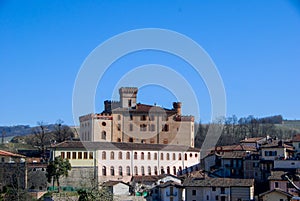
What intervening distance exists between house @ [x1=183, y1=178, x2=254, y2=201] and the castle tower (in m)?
21.3

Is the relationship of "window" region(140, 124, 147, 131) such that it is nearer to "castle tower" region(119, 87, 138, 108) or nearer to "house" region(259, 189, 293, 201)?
"castle tower" region(119, 87, 138, 108)

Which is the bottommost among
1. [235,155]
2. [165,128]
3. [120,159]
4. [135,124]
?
[120,159]

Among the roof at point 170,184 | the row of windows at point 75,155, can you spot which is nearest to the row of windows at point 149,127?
the row of windows at point 75,155

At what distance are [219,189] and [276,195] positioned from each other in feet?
15.4

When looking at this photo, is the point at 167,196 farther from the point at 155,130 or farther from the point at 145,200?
the point at 155,130

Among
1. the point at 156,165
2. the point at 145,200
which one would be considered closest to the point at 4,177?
the point at 145,200

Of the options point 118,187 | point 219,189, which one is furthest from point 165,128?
point 219,189

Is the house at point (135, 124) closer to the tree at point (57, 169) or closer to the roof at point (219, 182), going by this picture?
the tree at point (57, 169)

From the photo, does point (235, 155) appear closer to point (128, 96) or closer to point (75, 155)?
point (75, 155)

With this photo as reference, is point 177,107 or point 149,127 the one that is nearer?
point 149,127

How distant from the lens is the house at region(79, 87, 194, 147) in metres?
59.7

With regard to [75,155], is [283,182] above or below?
below

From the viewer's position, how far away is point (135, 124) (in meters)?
62.1

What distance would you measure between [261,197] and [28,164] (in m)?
18.7
